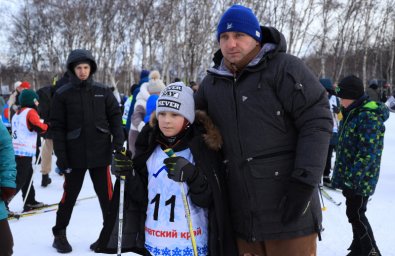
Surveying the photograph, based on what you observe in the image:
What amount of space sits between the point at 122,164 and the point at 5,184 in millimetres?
1065

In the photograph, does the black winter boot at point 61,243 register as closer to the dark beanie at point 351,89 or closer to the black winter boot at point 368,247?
the black winter boot at point 368,247

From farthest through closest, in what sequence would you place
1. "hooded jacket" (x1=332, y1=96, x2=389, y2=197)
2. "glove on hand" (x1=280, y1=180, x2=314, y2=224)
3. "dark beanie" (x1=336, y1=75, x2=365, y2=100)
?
"dark beanie" (x1=336, y1=75, x2=365, y2=100) < "hooded jacket" (x1=332, y1=96, x2=389, y2=197) < "glove on hand" (x1=280, y1=180, x2=314, y2=224)

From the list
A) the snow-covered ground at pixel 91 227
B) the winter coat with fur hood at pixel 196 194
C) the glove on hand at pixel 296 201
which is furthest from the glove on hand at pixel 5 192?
the glove on hand at pixel 296 201

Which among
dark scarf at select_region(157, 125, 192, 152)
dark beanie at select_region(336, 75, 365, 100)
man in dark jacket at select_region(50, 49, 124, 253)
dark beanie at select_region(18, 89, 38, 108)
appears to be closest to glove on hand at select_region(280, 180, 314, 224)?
dark scarf at select_region(157, 125, 192, 152)

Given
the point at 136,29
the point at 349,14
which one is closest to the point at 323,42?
the point at 349,14

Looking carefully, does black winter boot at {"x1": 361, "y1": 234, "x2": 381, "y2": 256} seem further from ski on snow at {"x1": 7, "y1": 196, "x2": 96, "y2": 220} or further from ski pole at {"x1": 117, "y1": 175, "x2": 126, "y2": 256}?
ski on snow at {"x1": 7, "y1": 196, "x2": 96, "y2": 220}

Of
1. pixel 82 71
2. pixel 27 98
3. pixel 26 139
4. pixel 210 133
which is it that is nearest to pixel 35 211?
pixel 26 139

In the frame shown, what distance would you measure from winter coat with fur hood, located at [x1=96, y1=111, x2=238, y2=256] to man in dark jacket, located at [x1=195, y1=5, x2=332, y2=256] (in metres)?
0.07

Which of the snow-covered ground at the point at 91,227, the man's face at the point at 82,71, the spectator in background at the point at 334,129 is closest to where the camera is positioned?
the man's face at the point at 82,71

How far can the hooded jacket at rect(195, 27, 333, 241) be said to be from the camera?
1.89m

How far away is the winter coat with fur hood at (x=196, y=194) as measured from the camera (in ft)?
6.93

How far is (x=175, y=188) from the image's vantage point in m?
2.22

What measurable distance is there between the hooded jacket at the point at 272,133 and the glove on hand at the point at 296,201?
0.18 ft

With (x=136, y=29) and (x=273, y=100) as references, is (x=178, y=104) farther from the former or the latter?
(x=136, y=29)
